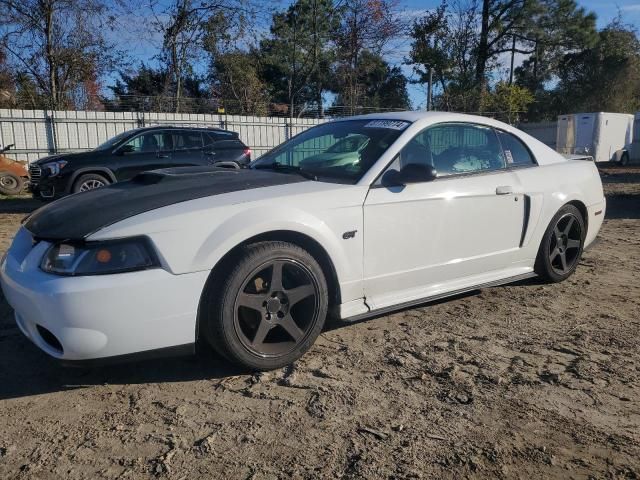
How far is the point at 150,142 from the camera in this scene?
10531mm

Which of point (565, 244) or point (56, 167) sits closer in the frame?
point (565, 244)

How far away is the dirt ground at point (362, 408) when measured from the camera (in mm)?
2240

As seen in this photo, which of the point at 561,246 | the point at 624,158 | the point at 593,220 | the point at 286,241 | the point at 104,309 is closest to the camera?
the point at 104,309

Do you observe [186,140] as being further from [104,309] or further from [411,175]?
[104,309]

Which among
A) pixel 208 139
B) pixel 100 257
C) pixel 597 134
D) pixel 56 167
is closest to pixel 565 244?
pixel 100 257

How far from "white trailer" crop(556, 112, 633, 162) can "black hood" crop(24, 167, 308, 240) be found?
22.5 m

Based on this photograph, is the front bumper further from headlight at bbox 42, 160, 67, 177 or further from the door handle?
headlight at bbox 42, 160, 67, 177

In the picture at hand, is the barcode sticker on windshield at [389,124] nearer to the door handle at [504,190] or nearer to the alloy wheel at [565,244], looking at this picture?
the door handle at [504,190]

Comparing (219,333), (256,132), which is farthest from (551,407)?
(256,132)

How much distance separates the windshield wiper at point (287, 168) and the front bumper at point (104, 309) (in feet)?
3.83

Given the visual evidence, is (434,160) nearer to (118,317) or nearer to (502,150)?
(502,150)

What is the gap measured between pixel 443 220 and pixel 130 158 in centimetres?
803

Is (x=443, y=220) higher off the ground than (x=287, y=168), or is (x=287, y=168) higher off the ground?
(x=287, y=168)

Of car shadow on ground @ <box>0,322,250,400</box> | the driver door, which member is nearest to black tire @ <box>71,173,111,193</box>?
car shadow on ground @ <box>0,322,250,400</box>
